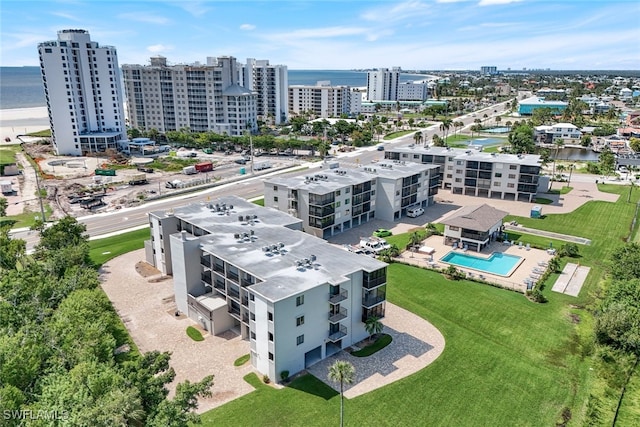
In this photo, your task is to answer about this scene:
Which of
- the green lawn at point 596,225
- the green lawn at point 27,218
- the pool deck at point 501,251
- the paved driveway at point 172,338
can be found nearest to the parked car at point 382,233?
the pool deck at point 501,251

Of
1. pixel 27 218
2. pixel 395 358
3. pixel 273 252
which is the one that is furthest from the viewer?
pixel 27 218

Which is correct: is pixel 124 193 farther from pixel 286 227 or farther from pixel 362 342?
pixel 362 342

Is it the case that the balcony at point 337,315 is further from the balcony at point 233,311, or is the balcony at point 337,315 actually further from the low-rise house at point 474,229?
the low-rise house at point 474,229

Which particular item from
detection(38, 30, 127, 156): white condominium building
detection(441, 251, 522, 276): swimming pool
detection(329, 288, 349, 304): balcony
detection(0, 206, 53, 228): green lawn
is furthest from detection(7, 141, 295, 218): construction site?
detection(329, 288, 349, 304): balcony

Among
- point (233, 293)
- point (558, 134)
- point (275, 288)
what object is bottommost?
point (233, 293)

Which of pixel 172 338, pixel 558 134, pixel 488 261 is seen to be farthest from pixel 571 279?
pixel 558 134

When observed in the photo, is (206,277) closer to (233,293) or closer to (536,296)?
(233,293)
